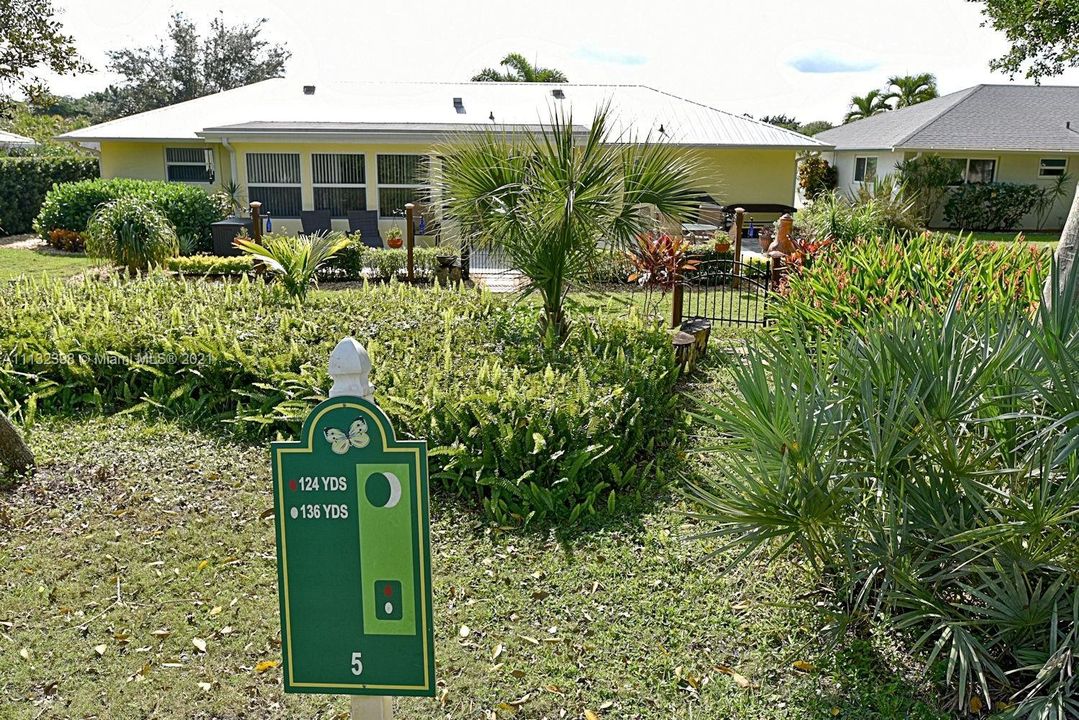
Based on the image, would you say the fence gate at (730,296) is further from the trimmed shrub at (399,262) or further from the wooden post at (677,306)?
the trimmed shrub at (399,262)

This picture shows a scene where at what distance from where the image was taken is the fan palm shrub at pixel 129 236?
13.4 m

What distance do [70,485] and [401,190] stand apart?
14.0 meters

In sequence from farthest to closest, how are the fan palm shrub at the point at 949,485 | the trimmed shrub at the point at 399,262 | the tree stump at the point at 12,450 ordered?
1. the trimmed shrub at the point at 399,262
2. the tree stump at the point at 12,450
3. the fan palm shrub at the point at 949,485

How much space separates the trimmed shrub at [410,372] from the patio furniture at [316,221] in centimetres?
812

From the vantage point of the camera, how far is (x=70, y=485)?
5.86 meters

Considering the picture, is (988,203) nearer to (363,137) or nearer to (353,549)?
(363,137)

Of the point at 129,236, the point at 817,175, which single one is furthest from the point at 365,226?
the point at 817,175

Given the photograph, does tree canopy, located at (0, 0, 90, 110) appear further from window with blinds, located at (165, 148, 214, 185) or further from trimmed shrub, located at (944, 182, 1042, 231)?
trimmed shrub, located at (944, 182, 1042, 231)

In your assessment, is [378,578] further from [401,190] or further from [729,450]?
[401,190]

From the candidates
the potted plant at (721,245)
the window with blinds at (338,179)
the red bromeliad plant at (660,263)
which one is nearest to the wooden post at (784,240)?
the potted plant at (721,245)

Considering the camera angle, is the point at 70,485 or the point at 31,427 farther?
the point at 31,427

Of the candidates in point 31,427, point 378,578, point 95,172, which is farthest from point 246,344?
point 95,172

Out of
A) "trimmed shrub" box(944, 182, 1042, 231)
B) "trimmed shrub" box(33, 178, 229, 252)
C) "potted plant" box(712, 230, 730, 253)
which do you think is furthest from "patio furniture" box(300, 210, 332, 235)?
"trimmed shrub" box(944, 182, 1042, 231)

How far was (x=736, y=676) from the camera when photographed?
3.91 meters
